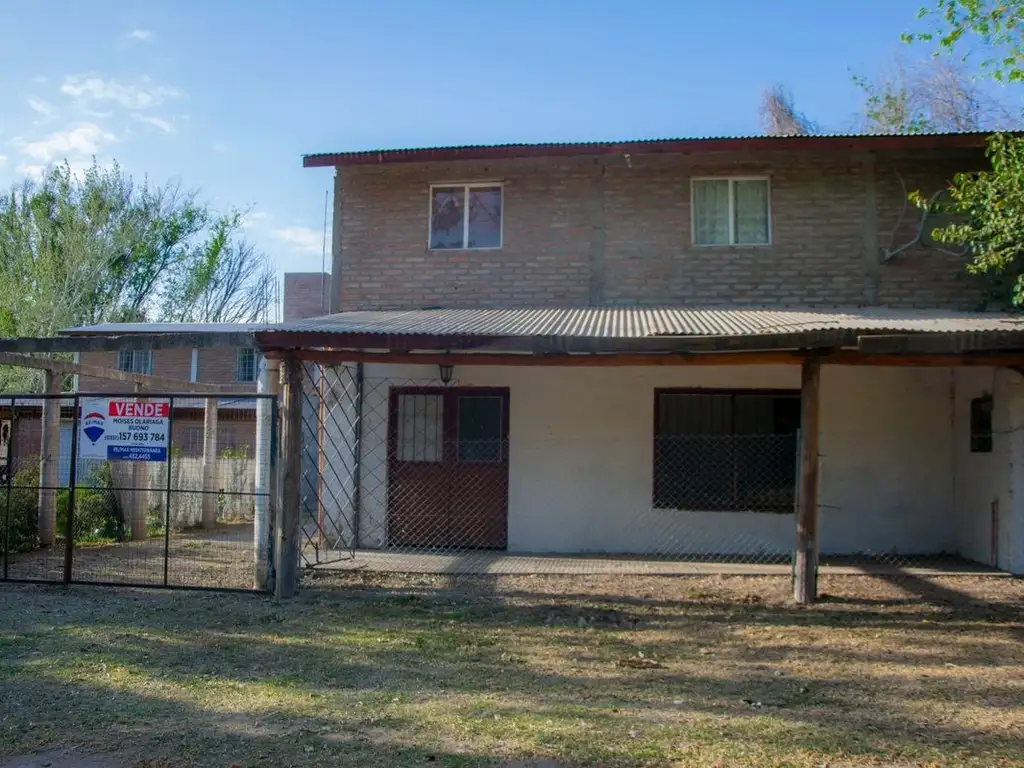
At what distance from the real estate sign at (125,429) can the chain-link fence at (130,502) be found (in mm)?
10

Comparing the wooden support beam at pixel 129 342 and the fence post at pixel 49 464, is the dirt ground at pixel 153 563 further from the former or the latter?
the wooden support beam at pixel 129 342

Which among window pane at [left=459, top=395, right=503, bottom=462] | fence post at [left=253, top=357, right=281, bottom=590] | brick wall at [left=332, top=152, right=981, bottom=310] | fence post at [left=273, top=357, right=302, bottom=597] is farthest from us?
window pane at [left=459, top=395, right=503, bottom=462]

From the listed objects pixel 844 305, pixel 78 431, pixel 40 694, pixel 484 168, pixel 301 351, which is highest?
pixel 484 168

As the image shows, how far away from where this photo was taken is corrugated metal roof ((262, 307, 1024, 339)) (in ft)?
26.5

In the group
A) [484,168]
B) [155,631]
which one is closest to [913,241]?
[484,168]

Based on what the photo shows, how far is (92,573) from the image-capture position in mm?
9742

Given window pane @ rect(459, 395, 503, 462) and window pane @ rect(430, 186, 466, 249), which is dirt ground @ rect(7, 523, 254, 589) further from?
window pane @ rect(430, 186, 466, 249)

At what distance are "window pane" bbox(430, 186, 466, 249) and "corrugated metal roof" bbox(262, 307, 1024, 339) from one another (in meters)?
1.21

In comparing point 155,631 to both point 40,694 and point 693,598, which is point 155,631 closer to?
point 40,694

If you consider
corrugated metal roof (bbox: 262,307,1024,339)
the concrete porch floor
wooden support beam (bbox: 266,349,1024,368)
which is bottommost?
the concrete porch floor

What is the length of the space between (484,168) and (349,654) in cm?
748

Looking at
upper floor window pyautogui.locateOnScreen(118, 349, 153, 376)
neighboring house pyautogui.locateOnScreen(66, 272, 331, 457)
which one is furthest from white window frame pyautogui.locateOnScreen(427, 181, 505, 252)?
upper floor window pyautogui.locateOnScreen(118, 349, 153, 376)

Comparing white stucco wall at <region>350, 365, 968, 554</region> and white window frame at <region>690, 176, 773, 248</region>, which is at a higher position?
white window frame at <region>690, 176, 773, 248</region>

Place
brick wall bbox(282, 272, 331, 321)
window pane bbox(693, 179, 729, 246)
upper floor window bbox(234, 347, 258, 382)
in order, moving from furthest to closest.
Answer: upper floor window bbox(234, 347, 258, 382), brick wall bbox(282, 272, 331, 321), window pane bbox(693, 179, 729, 246)
